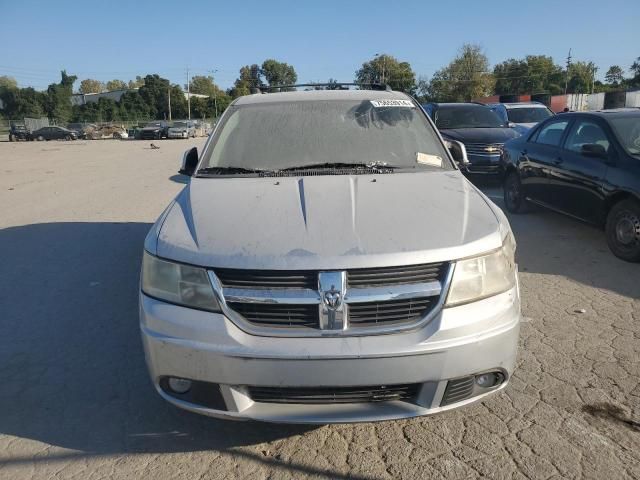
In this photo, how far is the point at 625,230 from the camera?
553 cm

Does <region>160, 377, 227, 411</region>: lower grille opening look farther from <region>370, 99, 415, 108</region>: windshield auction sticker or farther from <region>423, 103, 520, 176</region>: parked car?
<region>423, 103, 520, 176</region>: parked car

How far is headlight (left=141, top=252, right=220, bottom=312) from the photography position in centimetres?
235

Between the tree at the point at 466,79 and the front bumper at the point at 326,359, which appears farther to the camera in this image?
the tree at the point at 466,79

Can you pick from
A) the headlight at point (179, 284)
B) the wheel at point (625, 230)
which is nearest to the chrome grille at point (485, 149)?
the wheel at point (625, 230)

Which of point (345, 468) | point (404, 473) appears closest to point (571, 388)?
point (404, 473)

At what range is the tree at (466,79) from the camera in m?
81.3

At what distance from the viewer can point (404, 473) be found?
244 cm

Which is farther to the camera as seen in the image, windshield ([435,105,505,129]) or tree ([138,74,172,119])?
tree ([138,74,172,119])

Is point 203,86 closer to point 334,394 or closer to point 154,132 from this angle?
point 154,132

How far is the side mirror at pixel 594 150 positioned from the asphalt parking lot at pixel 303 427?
4.35 feet

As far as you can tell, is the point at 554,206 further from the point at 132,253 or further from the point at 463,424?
the point at 132,253

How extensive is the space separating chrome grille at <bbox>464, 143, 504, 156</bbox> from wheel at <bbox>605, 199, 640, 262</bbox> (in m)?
4.47

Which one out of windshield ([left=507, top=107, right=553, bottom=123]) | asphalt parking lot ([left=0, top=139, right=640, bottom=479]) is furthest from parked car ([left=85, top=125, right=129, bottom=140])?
asphalt parking lot ([left=0, top=139, right=640, bottom=479])

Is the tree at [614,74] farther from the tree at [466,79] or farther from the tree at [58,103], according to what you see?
the tree at [58,103]
